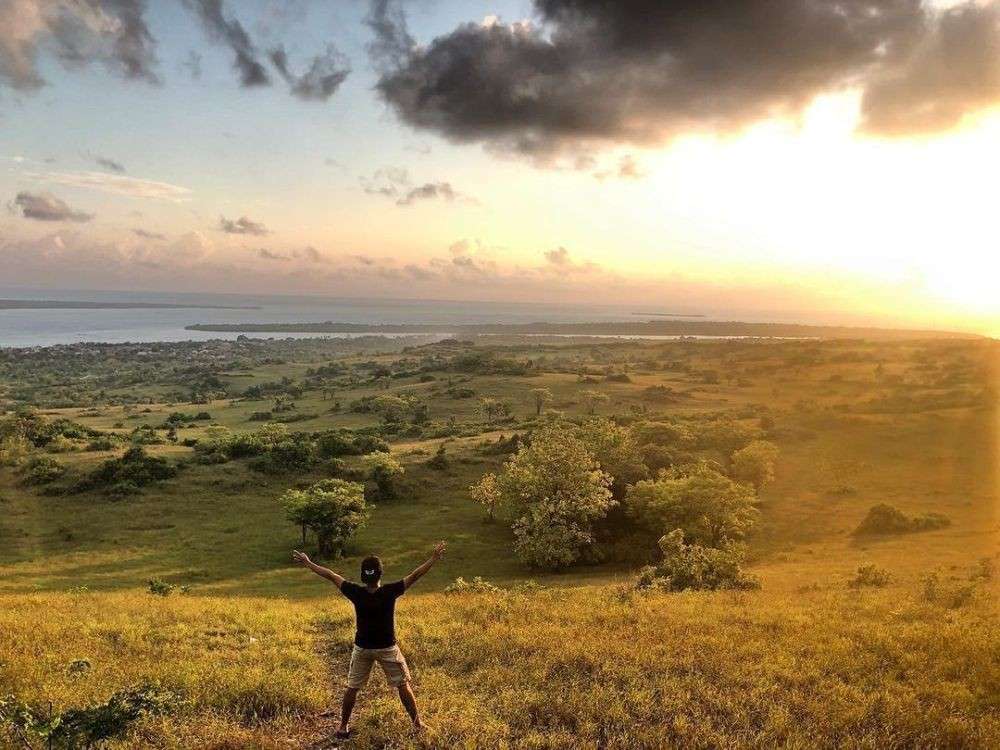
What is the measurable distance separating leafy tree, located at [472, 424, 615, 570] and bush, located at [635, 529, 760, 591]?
38.2ft

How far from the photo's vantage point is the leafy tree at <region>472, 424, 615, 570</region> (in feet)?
138

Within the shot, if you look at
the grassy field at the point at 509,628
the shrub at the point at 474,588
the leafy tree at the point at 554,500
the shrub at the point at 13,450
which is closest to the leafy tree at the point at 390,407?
the grassy field at the point at 509,628

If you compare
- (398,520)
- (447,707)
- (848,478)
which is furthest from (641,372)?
(447,707)

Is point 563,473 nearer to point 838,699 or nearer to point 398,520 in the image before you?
point 398,520

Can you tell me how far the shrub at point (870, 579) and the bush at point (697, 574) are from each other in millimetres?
4425

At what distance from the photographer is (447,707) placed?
40.1 feet

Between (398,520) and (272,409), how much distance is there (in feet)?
287

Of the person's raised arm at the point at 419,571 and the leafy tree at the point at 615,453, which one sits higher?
the person's raised arm at the point at 419,571

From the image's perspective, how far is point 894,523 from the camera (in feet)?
156

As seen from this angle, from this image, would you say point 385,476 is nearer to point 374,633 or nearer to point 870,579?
point 870,579

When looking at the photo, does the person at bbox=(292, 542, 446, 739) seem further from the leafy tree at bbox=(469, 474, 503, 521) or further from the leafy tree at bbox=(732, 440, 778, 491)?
the leafy tree at bbox=(732, 440, 778, 491)

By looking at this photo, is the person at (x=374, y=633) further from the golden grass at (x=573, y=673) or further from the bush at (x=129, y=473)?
the bush at (x=129, y=473)

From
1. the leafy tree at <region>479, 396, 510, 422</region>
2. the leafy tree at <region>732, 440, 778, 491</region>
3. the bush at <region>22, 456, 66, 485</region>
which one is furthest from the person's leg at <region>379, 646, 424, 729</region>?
the leafy tree at <region>479, 396, 510, 422</region>

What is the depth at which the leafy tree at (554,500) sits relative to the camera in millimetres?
42156
